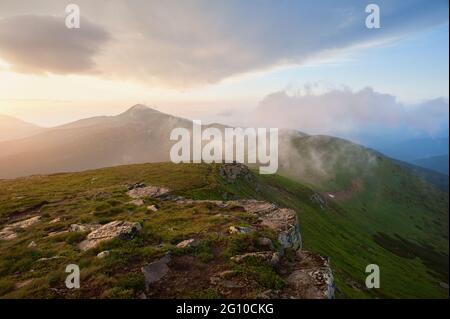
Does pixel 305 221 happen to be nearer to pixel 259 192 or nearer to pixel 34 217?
pixel 259 192

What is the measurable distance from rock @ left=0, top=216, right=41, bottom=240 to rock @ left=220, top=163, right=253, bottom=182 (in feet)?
225

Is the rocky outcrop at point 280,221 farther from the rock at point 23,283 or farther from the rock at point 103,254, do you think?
the rock at point 23,283

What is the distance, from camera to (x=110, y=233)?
93.5 ft

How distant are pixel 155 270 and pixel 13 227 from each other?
20952 millimetres

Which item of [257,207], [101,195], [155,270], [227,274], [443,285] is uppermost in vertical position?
[101,195]

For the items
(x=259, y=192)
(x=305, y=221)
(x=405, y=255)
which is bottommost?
(x=405, y=255)

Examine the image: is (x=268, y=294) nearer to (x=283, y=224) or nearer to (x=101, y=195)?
(x=283, y=224)

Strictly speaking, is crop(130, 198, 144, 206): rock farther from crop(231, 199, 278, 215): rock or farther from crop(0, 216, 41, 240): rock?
crop(231, 199, 278, 215): rock

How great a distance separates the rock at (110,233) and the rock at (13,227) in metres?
8.55

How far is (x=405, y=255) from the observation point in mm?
199500

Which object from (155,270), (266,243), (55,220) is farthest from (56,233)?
(266,243)

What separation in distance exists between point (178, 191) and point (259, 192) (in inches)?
2079

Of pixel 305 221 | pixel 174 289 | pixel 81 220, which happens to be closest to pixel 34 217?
pixel 81 220

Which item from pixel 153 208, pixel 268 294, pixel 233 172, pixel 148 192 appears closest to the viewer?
pixel 268 294
